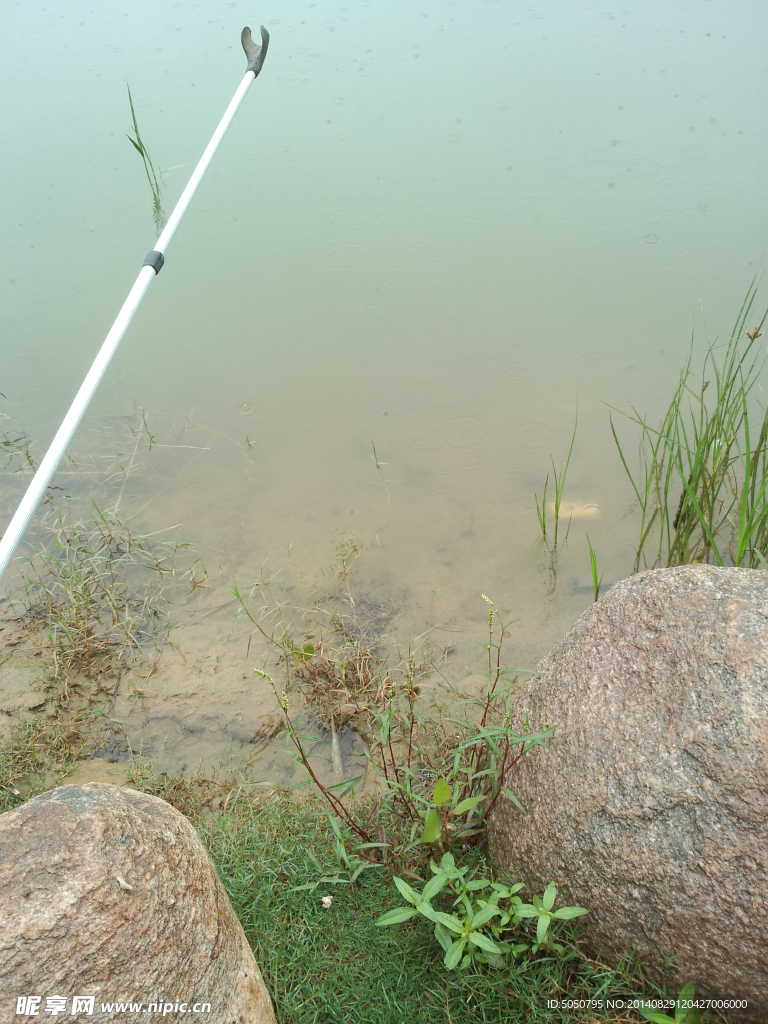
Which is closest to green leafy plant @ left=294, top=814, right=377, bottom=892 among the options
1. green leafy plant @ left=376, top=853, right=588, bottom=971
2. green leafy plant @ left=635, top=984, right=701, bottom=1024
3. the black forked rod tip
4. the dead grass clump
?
green leafy plant @ left=376, top=853, right=588, bottom=971

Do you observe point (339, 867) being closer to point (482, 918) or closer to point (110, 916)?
point (482, 918)

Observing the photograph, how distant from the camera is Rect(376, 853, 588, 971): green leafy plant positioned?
1.39 metres

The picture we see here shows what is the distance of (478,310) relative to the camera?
358cm

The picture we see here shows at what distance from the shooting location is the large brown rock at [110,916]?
1045 millimetres

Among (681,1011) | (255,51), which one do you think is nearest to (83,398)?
(681,1011)

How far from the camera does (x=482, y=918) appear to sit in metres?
1.38

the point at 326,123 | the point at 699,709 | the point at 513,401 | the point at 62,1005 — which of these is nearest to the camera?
the point at 62,1005

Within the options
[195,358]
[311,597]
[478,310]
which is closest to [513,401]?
[478,310]

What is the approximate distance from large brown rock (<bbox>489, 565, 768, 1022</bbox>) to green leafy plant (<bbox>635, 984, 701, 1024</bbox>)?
0.02 meters

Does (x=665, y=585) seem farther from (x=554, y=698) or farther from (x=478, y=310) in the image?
(x=478, y=310)

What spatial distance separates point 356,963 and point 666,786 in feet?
2.57

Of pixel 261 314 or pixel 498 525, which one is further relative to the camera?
pixel 261 314

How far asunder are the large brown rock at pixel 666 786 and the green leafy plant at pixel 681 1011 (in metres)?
0.02

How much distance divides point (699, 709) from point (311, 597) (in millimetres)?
1501
